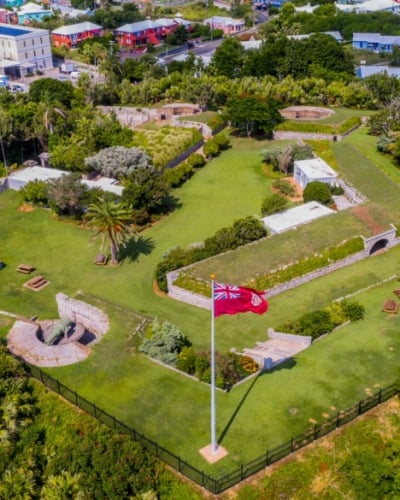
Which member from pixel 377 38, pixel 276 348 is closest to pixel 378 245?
pixel 276 348

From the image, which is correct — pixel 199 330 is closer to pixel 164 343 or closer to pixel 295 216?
pixel 164 343

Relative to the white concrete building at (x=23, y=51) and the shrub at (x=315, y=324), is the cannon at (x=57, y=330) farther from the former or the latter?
the white concrete building at (x=23, y=51)

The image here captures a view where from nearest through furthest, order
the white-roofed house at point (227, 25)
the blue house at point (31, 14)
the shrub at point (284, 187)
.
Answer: the shrub at point (284, 187)
the white-roofed house at point (227, 25)
the blue house at point (31, 14)

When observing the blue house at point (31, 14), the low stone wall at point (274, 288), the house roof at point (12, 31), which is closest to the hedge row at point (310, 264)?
the low stone wall at point (274, 288)

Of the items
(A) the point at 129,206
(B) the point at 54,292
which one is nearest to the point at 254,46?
(A) the point at 129,206

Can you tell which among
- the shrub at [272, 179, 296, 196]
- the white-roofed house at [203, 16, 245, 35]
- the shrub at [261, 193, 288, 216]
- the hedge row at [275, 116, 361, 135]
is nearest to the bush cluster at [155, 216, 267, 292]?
the shrub at [261, 193, 288, 216]
